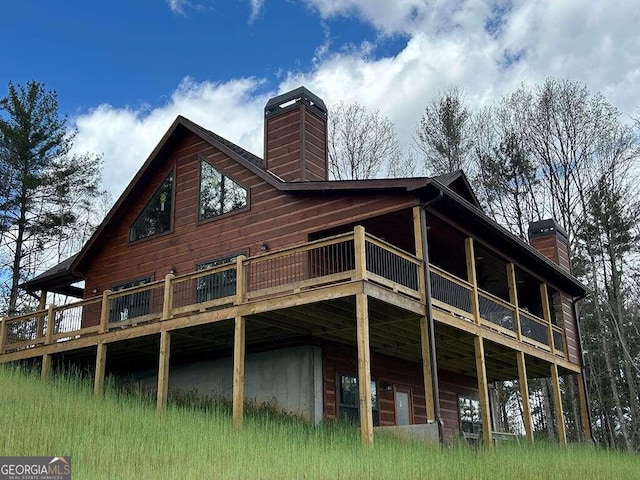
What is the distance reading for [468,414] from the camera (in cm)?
2209

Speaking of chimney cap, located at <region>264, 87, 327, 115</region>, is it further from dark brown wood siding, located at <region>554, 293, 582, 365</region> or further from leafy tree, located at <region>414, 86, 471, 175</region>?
leafy tree, located at <region>414, 86, 471, 175</region>

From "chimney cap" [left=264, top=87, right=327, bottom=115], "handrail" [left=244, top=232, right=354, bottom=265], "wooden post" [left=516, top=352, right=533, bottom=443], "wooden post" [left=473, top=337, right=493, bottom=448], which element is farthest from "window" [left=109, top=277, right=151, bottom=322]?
"wooden post" [left=516, top=352, right=533, bottom=443]

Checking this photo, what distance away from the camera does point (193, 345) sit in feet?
55.4

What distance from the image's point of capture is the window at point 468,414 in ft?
70.8

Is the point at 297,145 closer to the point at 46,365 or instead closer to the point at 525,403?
the point at 46,365

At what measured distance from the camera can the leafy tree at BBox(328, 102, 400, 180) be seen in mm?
32375

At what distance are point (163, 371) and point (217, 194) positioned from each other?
5334mm

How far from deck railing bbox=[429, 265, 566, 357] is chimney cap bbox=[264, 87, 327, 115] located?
6352 mm

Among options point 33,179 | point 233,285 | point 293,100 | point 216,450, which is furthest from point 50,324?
point 33,179

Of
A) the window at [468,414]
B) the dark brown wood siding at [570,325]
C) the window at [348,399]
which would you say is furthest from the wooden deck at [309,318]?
the window at [468,414]

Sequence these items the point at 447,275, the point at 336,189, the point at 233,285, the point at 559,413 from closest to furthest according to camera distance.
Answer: the point at 447,275, the point at 336,189, the point at 233,285, the point at 559,413

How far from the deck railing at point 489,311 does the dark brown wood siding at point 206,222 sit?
2066mm

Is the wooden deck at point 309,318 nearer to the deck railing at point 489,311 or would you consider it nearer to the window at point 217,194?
the deck railing at point 489,311

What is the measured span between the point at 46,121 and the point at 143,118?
363 inches
